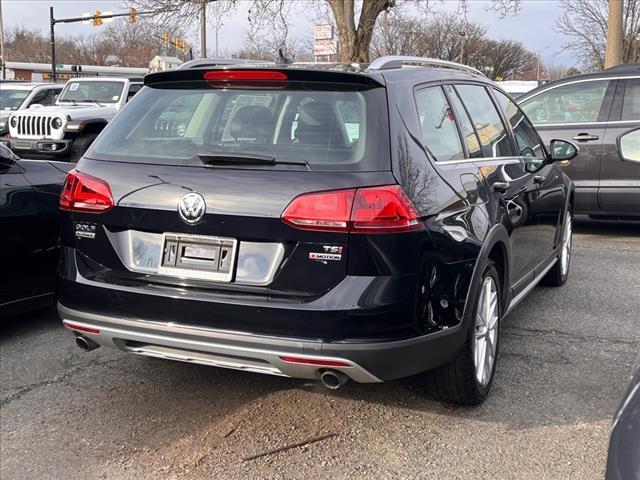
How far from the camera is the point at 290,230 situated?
2.86 metres

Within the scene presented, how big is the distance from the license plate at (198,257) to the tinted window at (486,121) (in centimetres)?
174

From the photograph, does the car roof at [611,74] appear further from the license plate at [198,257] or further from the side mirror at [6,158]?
the license plate at [198,257]

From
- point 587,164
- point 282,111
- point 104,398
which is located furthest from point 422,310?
point 587,164

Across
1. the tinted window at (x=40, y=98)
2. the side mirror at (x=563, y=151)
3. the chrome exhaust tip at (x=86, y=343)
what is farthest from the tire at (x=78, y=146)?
the chrome exhaust tip at (x=86, y=343)

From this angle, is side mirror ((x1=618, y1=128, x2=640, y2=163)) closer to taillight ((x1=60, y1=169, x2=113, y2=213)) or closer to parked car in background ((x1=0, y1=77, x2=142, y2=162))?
taillight ((x1=60, y1=169, x2=113, y2=213))

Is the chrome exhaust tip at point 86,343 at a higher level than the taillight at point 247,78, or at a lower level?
lower

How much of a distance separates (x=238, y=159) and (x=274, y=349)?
83 cm

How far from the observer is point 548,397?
371 cm

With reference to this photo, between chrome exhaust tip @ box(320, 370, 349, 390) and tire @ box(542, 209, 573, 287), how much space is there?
10.6ft

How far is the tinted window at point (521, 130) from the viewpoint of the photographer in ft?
15.5

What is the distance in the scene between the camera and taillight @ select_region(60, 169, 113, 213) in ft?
10.5

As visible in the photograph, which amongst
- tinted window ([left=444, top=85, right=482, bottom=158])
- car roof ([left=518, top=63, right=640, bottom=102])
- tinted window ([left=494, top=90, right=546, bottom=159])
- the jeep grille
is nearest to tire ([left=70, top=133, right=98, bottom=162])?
the jeep grille

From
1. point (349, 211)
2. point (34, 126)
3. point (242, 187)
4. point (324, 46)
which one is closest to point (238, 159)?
point (242, 187)

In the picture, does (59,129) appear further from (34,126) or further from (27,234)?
(27,234)
